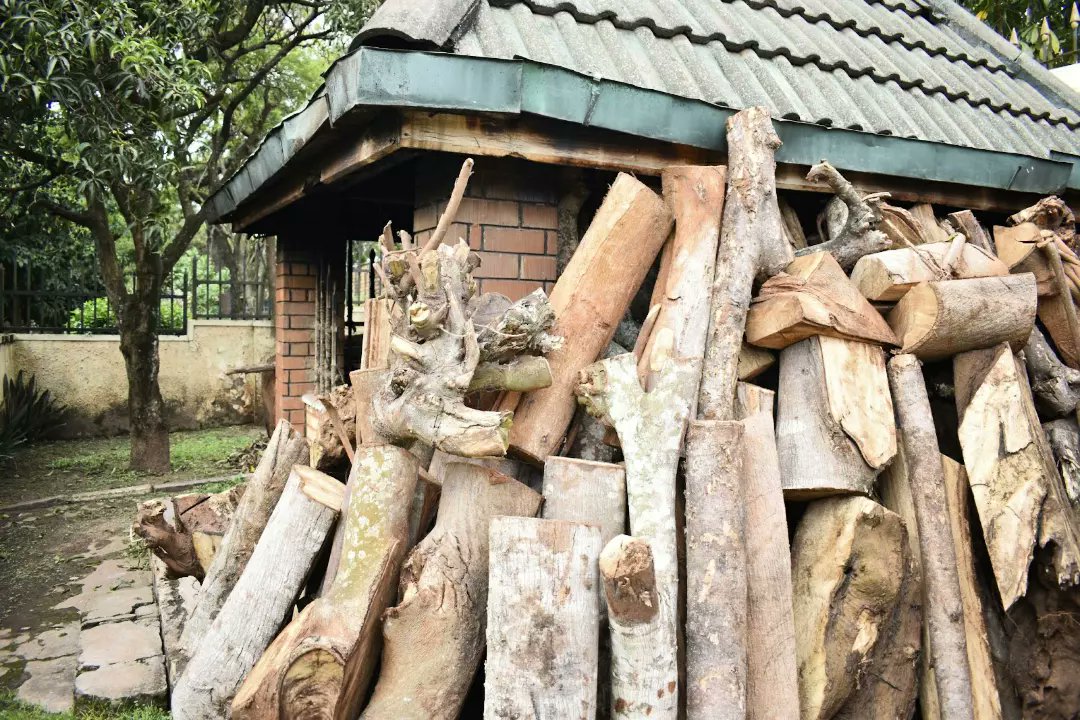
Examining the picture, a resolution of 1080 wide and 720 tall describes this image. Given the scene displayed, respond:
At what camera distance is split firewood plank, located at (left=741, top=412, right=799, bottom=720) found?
76.5 inches

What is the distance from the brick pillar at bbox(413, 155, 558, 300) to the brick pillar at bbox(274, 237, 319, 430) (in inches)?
109

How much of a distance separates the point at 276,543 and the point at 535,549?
0.87 meters

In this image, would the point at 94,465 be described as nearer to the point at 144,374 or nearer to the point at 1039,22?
the point at 144,374

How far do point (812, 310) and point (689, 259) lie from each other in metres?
0.44

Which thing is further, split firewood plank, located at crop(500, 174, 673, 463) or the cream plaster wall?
the cream plaster wall

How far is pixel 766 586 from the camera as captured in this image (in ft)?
6.67

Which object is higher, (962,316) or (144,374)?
(962,316)

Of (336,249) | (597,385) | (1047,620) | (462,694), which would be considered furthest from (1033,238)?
(336,249)

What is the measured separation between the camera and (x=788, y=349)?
2.48m

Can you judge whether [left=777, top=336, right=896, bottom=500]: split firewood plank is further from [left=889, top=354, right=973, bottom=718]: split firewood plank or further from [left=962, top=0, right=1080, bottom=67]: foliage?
[left=962, top=0, right=1080, bottom=67]: foliage

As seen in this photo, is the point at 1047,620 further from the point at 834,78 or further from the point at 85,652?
the point at 85,652

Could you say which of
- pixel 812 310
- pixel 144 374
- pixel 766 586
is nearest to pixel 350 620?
pixel 766 586

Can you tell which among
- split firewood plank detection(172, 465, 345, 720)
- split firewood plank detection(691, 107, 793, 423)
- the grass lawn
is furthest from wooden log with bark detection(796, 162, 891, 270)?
the grass lawn

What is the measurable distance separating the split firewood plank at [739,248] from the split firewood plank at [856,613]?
0.46 meters
